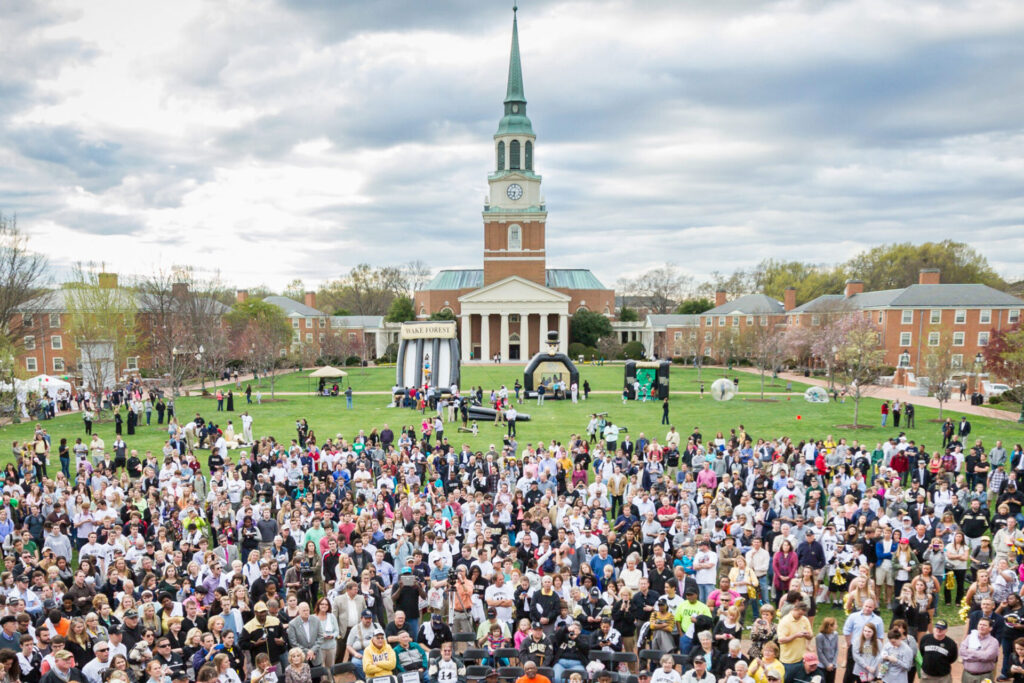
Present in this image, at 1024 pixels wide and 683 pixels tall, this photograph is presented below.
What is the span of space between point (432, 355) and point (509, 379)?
13.6 meters

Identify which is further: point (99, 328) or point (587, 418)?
point (99, 328)

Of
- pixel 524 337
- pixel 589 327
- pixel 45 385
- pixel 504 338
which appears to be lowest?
pixel 45 385

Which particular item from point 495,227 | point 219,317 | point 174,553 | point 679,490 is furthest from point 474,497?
point 495,227

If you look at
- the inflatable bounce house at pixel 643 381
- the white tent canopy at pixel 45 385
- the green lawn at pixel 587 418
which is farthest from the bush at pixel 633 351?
the white tent canopy at pixel 45 385

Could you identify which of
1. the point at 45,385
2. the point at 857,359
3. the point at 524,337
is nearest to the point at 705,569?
the point at 857,359

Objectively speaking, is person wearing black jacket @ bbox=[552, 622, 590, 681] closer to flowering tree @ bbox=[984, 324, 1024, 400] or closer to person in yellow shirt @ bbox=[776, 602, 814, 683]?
person in yellow shirt @ bbox=[776, 602, 814, 683]

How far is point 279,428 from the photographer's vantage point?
91.1ft

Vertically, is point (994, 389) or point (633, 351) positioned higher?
point (633, 351)

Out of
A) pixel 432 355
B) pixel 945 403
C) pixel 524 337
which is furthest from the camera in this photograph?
pixel 524 337

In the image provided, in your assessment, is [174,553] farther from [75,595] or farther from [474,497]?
[474,497]

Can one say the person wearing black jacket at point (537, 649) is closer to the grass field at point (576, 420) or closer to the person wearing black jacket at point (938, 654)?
the person wearing black jacket at point (938, 654)

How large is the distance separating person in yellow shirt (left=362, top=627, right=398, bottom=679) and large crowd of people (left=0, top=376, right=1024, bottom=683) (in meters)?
0.03

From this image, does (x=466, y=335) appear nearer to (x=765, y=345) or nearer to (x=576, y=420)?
(x=765, y=345)

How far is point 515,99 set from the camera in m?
73.2
